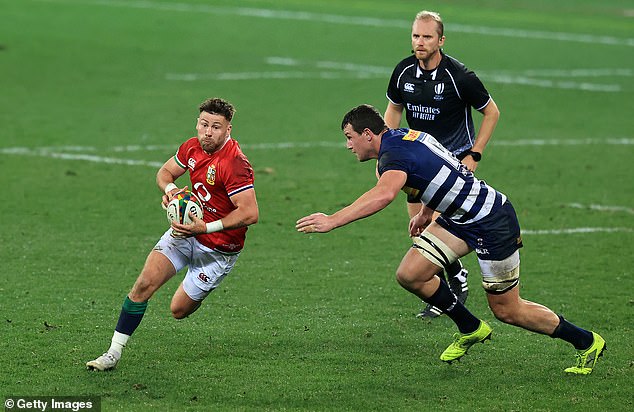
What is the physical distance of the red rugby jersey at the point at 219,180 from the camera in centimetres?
936

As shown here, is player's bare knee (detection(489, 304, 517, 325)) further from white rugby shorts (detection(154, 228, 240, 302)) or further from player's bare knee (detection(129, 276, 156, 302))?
player's bare knee (detection(129, 276, 156, 302))

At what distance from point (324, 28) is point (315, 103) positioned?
10608mm

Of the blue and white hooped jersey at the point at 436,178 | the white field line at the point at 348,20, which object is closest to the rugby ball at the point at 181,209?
the blue and white hooped jersey at the point at 436,178

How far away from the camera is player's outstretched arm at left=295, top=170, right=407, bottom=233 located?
328 inches

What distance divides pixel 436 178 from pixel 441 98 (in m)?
2.28

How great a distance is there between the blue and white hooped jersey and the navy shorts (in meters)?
0.06

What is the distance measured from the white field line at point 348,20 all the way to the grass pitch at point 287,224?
1.78 ft

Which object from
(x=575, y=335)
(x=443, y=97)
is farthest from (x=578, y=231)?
(x=575, y=335)

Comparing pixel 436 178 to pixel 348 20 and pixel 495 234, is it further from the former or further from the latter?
pixel 348 20

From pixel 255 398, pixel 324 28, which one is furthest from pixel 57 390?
pixel 324 28

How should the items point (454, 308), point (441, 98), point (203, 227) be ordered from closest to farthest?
point (203, 227) → point (454, 308) → point (441, 98)

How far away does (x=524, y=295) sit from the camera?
1179cm

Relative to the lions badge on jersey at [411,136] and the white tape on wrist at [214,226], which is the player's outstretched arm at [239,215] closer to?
the white tape on wrist at [214,226]

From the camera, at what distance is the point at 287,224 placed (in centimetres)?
1442
